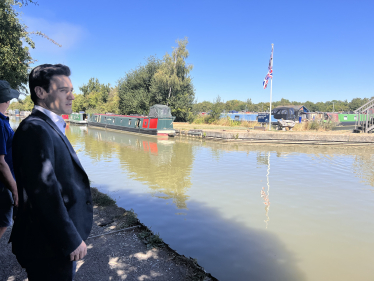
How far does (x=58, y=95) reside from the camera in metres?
1.40

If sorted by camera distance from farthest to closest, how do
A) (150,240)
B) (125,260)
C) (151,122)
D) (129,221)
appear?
1. (151,122)
2. (129,221)
3. (150,240)
4. (125,260)

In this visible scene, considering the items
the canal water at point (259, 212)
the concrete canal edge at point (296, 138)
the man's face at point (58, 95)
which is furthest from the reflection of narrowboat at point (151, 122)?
the man's face at point (58, 95)

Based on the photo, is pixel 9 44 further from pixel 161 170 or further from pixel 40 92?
pixel 40 92

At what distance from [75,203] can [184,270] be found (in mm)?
1505

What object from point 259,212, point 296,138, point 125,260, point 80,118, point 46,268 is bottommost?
point 259,212

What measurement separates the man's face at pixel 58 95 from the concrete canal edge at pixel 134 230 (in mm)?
1790

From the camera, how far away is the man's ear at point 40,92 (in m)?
1.38

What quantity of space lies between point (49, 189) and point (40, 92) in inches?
20.1

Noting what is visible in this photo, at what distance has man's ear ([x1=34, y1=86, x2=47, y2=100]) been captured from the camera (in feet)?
4.52

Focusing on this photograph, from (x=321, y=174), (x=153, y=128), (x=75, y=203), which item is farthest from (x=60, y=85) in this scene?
(x=153, y=128)

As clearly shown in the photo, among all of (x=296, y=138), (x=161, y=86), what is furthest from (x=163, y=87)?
(x=296, y=138)

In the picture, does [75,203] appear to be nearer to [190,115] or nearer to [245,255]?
[245,255]

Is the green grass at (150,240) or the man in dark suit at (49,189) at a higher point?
the man in dark suit at (49,189)

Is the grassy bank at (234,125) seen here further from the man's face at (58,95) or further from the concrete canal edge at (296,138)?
the man's face at (58,95)
